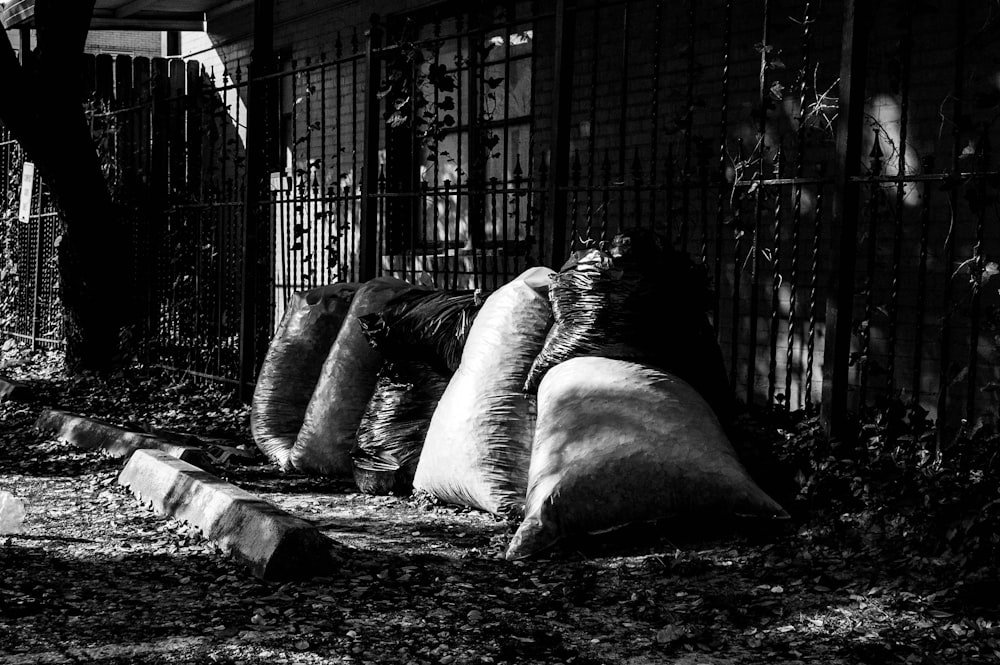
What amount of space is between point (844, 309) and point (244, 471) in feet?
11.3

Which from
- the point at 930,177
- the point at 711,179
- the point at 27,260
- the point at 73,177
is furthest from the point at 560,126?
the point at 27,260

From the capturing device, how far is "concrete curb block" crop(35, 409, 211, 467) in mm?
5969

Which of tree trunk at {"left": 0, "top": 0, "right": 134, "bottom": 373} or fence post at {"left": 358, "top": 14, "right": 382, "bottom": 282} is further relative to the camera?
tree trunk at {"left": 0, "top": 0, "right": 134, "bottom": 373}

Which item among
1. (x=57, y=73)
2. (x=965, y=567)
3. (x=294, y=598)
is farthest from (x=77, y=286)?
(x=965, y=567)

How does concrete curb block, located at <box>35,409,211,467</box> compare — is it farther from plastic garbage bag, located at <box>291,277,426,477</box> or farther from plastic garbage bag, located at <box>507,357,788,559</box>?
plastic garbage bag, located at <box>507,357,788,559</box>

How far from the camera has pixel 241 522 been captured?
4.21 meters

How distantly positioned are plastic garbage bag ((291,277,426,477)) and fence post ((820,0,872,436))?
2.39 m

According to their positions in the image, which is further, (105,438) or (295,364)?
(105,438)

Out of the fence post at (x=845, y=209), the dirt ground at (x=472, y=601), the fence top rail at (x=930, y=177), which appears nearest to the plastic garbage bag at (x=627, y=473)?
the dirt ground at (x=472, y=601)

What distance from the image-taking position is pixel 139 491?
5.37 metres

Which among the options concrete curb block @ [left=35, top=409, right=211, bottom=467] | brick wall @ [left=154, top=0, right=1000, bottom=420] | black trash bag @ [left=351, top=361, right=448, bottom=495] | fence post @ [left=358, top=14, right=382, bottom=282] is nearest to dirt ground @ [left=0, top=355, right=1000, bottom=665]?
black trash bag @ [left=351, top=361, right=448, bottom=495]

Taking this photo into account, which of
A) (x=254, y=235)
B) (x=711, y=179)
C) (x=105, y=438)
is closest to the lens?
(x=711, y=179)

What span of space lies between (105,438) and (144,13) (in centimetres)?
943

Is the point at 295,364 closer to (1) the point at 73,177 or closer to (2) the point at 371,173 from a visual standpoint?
(2) the point at 371,173
